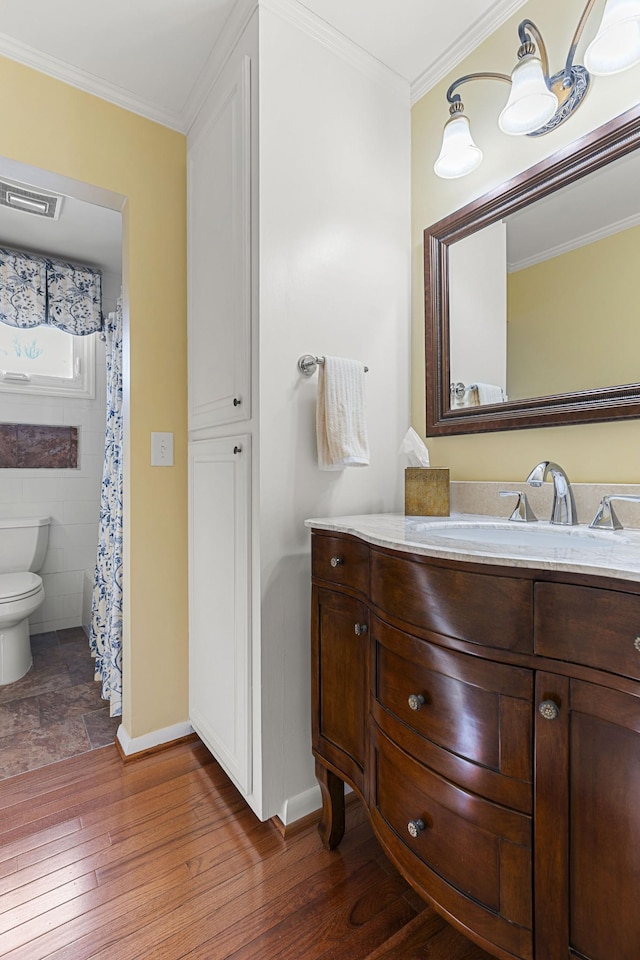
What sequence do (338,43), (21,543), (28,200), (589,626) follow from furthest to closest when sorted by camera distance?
(21,543)
(28,200)
(338,43)
(589,626)

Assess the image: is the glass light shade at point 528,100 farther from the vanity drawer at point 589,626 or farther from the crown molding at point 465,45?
the vanity drawer at point 589,626

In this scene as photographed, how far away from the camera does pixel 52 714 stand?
1.99 meters

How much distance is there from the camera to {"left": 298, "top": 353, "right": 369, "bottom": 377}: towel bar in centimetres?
135

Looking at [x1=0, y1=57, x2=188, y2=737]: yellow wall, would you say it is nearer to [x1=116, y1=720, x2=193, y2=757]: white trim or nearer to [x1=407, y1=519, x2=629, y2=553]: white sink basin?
[x1=116, y1=720, x2=193, y2=757]: white trim

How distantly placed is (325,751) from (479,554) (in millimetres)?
824

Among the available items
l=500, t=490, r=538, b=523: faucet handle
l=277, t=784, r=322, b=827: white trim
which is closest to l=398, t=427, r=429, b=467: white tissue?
l=500, t=490, r=538, b=523: faucet handle

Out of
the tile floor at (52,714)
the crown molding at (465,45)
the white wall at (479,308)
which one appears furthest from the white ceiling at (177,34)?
the tile floor at (52,714)

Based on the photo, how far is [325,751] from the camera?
4.14 feet

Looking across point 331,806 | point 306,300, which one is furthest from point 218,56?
point 331,806

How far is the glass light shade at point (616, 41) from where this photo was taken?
1.00 metres

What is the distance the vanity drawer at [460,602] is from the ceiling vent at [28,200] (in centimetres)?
241

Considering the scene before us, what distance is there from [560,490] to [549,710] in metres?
0.63

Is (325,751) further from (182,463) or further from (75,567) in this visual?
(75,567)

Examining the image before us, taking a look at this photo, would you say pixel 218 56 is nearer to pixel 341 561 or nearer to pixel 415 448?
pixel 415 448
